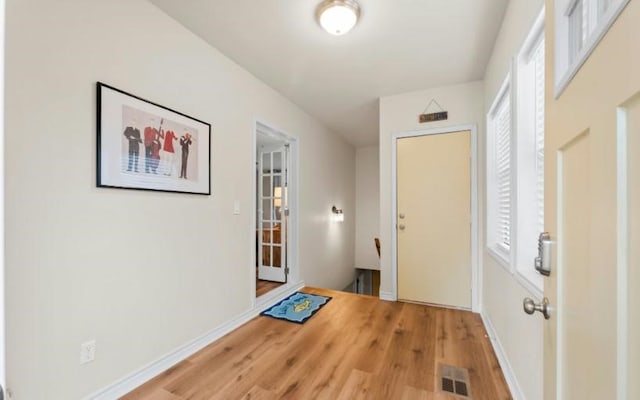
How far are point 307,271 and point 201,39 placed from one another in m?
2.87

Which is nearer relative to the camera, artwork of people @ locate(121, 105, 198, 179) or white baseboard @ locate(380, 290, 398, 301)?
artwork of people @ locate(121, 105, 198, 179)

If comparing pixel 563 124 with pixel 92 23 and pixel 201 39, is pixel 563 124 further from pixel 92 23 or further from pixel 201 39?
pixel 201 39

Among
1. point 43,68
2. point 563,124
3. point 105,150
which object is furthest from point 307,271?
point 563,124

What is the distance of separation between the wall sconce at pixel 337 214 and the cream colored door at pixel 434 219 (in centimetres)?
157

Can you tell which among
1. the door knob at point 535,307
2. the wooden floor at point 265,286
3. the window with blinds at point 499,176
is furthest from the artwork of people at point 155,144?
the window with blinds at point 499,176

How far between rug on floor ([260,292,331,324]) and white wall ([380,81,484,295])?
2.65 ft

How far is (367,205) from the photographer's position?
18.7 feet

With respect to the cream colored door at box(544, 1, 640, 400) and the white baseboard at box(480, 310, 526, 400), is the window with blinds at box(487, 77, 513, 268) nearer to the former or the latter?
the white baseboard at box(480, 310, 526, 400)

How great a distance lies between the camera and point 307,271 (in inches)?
148

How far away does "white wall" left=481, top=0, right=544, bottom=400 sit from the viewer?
1.32 metres

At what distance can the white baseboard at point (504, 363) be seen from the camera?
1.54 meters

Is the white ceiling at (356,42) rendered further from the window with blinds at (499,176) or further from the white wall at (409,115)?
the window with blinds at (499,176)

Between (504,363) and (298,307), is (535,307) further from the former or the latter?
(298,307)

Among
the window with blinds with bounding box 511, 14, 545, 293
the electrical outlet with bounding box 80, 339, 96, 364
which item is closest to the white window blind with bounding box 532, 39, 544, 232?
the window with blinds with bounding box 511, 14, 545, 293
